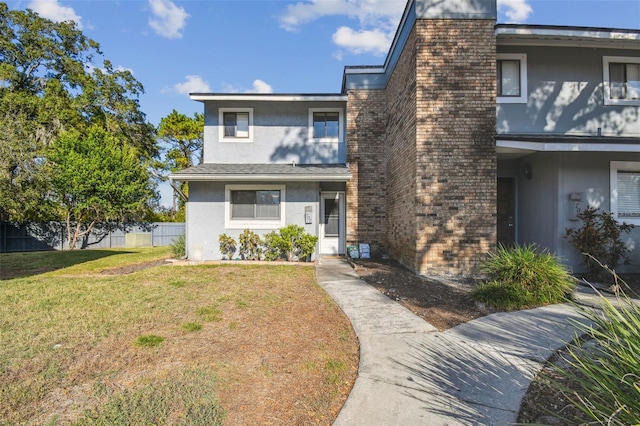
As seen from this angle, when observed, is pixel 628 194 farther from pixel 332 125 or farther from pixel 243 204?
pixel 243 204

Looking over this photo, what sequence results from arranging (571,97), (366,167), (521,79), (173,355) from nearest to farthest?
(173,355) < (521,79) < (571,97) < (366,167)

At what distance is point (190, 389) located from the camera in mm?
2893

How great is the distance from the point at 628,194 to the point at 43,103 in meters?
27.7

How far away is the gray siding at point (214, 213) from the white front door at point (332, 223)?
1.30 meters

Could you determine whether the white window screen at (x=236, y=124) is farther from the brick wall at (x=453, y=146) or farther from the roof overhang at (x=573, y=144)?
the roof overhang at (x=573, y=144)

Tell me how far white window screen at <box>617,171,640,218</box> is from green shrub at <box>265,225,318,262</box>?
853 cm

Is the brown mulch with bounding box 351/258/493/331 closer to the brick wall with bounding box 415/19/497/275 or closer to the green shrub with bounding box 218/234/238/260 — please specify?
the brick wall with bounding box 415/19/497/275

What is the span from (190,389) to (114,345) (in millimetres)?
1703

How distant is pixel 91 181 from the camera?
1712 cm

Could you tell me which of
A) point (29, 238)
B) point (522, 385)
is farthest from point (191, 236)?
point (29, 238)

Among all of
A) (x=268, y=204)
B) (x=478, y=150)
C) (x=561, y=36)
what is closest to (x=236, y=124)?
(x=268, y=204)

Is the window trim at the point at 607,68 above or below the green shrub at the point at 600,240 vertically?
above

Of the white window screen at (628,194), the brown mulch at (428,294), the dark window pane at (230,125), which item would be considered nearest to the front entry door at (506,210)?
the white window screen at (628,194)

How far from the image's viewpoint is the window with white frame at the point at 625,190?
26.5 ft
